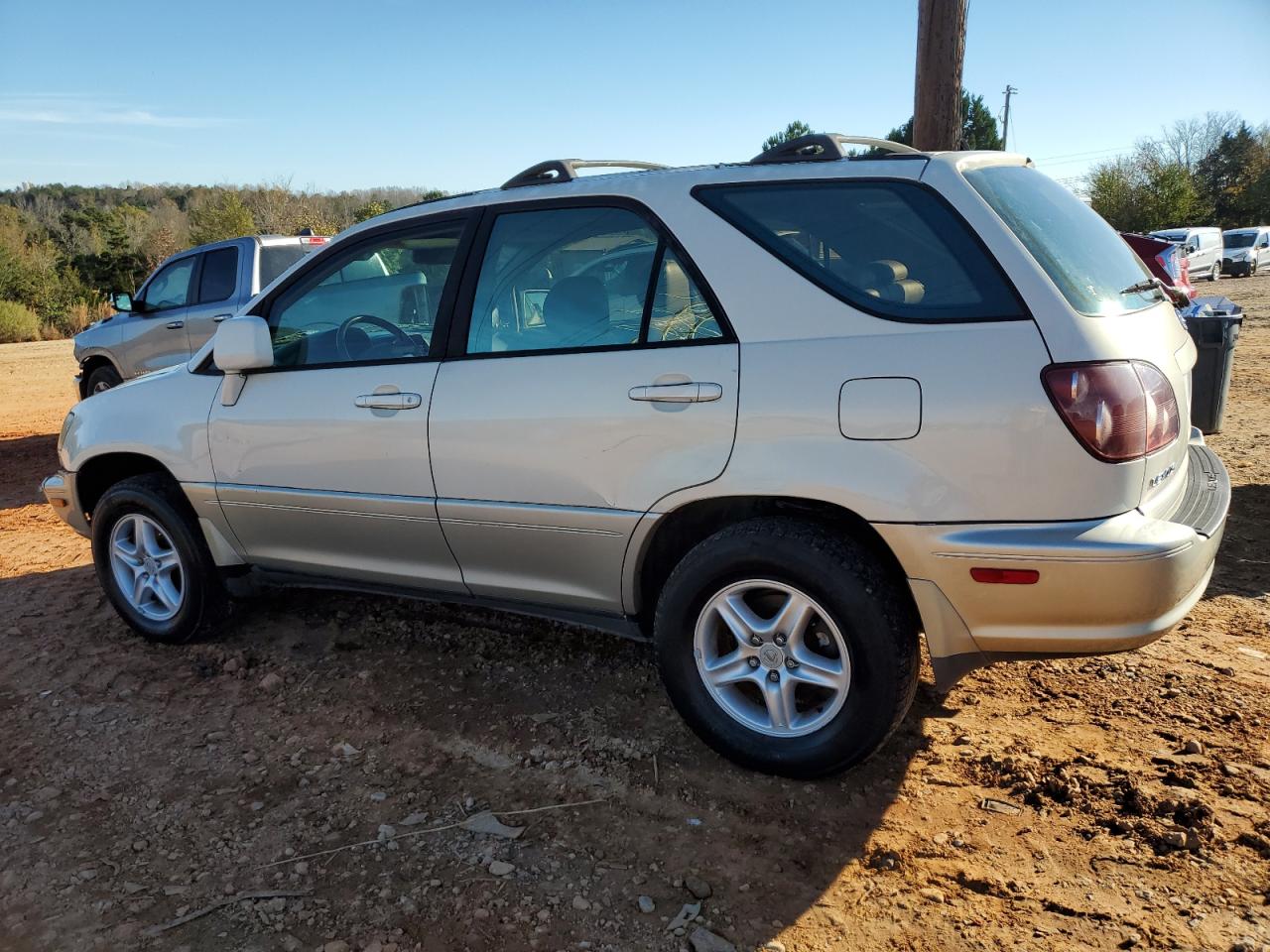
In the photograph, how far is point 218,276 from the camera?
9.08 m

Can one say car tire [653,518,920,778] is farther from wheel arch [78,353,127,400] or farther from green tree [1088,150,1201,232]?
green tree [1088,150,1201,232]

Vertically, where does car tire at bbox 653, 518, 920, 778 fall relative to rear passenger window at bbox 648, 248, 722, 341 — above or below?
below

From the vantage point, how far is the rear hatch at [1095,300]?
2461 mm

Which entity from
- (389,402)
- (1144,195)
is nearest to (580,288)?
(389,402)

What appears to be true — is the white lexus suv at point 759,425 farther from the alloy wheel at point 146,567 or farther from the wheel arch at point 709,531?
the alloy wheel at point 146,567

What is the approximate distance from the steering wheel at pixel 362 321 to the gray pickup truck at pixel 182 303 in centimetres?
534

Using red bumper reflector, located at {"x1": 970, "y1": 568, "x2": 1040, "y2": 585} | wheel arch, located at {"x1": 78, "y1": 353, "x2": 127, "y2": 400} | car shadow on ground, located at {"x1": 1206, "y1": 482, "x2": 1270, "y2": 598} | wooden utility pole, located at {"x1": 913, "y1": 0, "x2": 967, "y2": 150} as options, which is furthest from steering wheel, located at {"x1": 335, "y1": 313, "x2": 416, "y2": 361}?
wheel arch, located at {"x1": 78, "y1": 353, "x2": 127, "y2": 400}

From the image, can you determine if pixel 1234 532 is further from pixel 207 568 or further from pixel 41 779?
pixel 41 779

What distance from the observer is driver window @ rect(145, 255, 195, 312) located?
368 inches

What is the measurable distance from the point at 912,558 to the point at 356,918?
1.79 meters

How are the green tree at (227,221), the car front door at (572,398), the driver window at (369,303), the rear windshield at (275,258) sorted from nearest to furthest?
the car front door at (572,398) < the driver window at (369,303) < the rear windshield at (275,258) < the green tree at (227,221)

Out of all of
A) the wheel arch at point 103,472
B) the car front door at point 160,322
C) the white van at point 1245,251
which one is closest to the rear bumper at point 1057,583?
the wheel arch at point 103,472

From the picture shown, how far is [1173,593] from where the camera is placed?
249 cm

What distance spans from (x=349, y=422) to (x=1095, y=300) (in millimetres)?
2579
